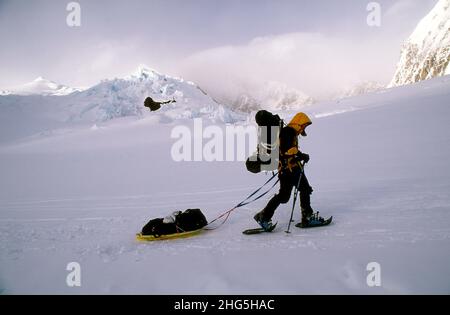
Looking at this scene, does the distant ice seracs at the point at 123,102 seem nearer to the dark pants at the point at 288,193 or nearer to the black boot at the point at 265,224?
the dark pants at the point at 288,193

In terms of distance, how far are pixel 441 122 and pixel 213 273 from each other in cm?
1045

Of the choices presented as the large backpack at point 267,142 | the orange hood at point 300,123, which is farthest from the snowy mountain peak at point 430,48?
the large backpack at point 267,142

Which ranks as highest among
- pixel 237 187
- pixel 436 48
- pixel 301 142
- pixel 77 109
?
pixel 436 48

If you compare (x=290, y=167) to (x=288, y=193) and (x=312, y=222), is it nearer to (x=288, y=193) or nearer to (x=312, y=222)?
(x=288, y=193)

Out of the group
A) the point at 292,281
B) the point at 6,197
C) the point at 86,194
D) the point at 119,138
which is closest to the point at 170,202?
the point at 86,194

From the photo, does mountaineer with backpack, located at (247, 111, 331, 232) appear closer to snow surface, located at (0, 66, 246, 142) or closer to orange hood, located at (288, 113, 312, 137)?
orange hood, located at (288, 113, 312, 137)

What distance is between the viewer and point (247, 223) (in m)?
5.17

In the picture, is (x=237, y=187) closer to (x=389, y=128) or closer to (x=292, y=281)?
(x=292, y=281)

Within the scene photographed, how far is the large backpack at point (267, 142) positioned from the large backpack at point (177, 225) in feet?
4.12

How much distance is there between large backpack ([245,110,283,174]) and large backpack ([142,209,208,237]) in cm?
126

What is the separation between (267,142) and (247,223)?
4.91ft

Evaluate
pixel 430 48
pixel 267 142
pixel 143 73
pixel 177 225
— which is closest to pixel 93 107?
pixel 143 73

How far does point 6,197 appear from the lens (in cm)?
956

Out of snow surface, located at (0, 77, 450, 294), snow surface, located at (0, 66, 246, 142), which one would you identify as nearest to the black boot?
snow surface, located at (0, 77, 450, 294)
